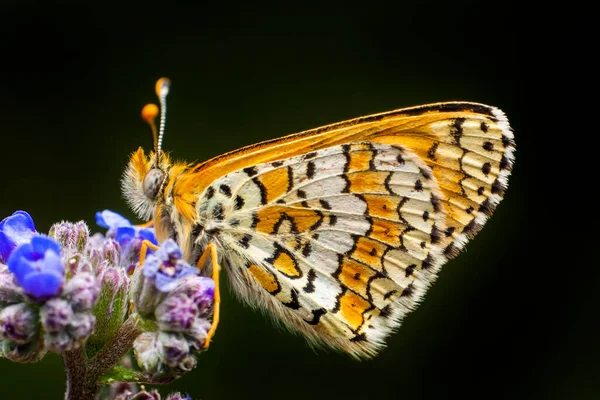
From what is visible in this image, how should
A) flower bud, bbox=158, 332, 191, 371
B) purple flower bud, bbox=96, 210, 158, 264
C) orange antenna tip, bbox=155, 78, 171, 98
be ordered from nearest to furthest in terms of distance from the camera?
flower bud, bbox=158, 332, 191, 371 → purple flower bud, bbox=96, 210, 158, 264 → orange antenna tip, bbox=155, 78, 171, 98

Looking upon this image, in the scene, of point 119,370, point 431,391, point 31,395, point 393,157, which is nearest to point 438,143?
point 393,157

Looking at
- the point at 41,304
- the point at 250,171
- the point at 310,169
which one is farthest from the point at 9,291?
the point at 310,169

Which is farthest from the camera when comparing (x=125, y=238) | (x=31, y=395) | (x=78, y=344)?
(x=31, y=395)

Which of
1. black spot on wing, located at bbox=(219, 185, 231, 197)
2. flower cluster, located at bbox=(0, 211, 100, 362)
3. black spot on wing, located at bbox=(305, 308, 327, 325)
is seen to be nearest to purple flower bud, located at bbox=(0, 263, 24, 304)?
flower cluster, located at bbox=(0, 211, 100, 362)

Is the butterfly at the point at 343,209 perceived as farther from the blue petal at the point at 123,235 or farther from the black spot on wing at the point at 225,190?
Answer: the blue petal at the point at 123,235

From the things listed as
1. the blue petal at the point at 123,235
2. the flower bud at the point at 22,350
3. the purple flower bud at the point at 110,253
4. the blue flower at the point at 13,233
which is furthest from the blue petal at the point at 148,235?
the flower bud at the point at 22,350

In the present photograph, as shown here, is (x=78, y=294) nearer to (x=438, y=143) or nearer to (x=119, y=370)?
(x=119, y=370)

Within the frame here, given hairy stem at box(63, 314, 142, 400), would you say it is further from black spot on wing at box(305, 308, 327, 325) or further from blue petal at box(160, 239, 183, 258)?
black spot on wing at box(305, 308, 327, 325)
